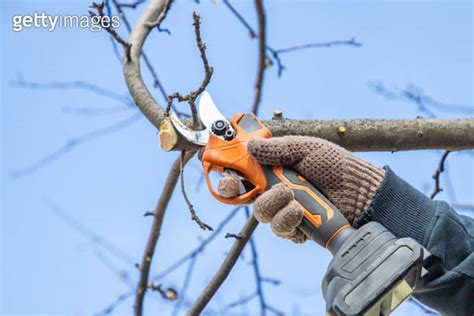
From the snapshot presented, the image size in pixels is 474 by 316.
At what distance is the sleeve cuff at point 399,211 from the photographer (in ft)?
5.61

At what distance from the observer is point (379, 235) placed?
160 cm

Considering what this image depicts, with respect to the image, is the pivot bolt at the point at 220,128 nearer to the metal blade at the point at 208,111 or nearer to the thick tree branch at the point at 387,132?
the metal blade at the point at 208,111

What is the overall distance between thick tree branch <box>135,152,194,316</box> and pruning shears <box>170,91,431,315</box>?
Answer: 524mm

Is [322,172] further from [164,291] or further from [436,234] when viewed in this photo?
[164,291]

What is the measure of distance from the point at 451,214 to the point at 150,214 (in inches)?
41.7

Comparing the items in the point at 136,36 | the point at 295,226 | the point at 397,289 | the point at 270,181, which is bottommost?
the point at 397,289

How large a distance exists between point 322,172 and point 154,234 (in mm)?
924

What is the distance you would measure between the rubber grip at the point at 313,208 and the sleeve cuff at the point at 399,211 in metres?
0.08

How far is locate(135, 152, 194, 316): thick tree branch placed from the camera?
235cm

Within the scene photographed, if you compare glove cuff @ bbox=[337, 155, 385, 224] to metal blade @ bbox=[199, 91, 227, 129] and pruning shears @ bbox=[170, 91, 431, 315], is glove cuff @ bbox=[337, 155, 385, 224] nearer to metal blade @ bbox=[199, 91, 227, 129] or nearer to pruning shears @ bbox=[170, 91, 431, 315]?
Answer: pruning shears @ bbox=[170, 91, 431, 315]

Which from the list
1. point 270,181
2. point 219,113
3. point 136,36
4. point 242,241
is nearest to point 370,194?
point 270,181

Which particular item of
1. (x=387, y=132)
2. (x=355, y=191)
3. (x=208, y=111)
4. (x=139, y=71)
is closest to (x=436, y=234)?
(x=355, y=191)

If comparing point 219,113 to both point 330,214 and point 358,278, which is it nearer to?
point 330,214

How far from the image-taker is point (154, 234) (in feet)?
8.18
